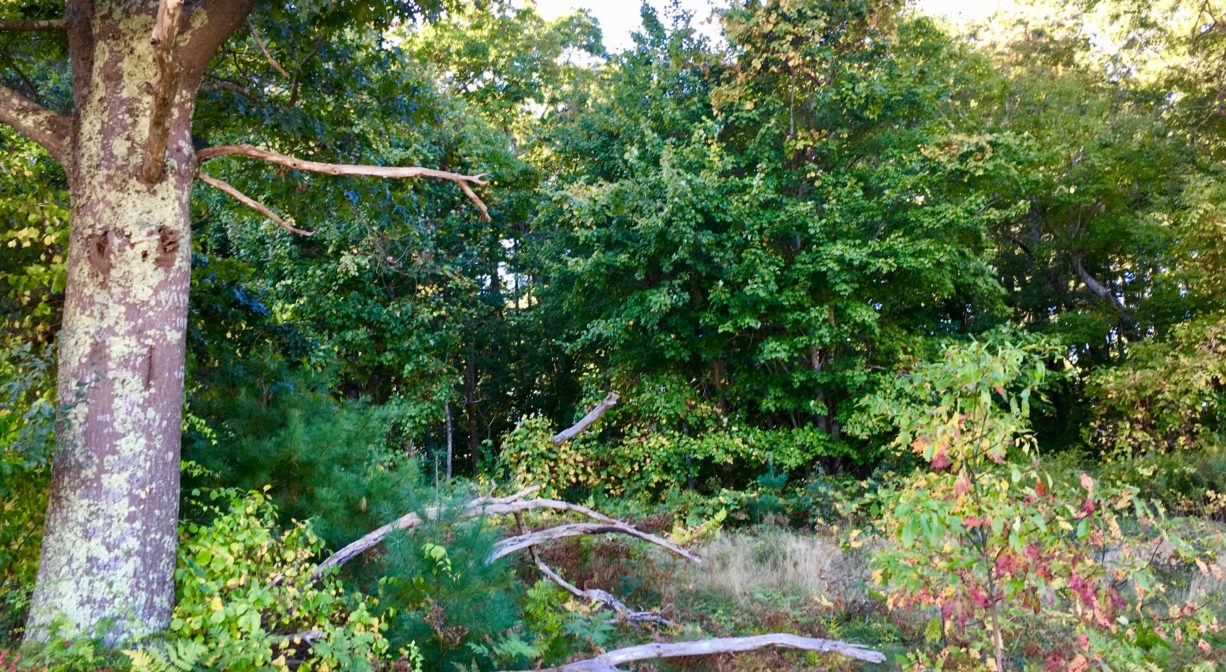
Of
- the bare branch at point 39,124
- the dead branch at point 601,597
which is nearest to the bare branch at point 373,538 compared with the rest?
the dead branch at point 601,597

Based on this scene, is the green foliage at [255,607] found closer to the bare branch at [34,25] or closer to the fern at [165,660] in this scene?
the fern at [165,660]

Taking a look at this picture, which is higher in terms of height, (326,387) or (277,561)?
(326,387)

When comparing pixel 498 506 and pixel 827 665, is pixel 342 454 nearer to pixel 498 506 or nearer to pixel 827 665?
pixel 498 506

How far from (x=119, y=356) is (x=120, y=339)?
84mm

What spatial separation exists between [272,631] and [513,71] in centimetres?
1461

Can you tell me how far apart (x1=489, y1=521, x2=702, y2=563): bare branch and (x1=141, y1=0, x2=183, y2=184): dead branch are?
3.19 metres

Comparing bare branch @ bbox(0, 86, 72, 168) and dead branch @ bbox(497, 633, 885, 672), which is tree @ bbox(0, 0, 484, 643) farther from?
dead branch @ bbox(497, 633, 885, 672)

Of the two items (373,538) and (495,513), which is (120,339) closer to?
(373,538)

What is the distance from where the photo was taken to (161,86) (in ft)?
13.0

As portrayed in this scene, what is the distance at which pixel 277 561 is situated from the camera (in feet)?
14.4

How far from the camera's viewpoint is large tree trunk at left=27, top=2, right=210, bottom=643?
3852 mm

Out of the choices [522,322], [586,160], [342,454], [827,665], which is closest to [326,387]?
[342,454]

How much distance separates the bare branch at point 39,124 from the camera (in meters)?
4.37

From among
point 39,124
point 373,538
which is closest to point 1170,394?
point 373,538
